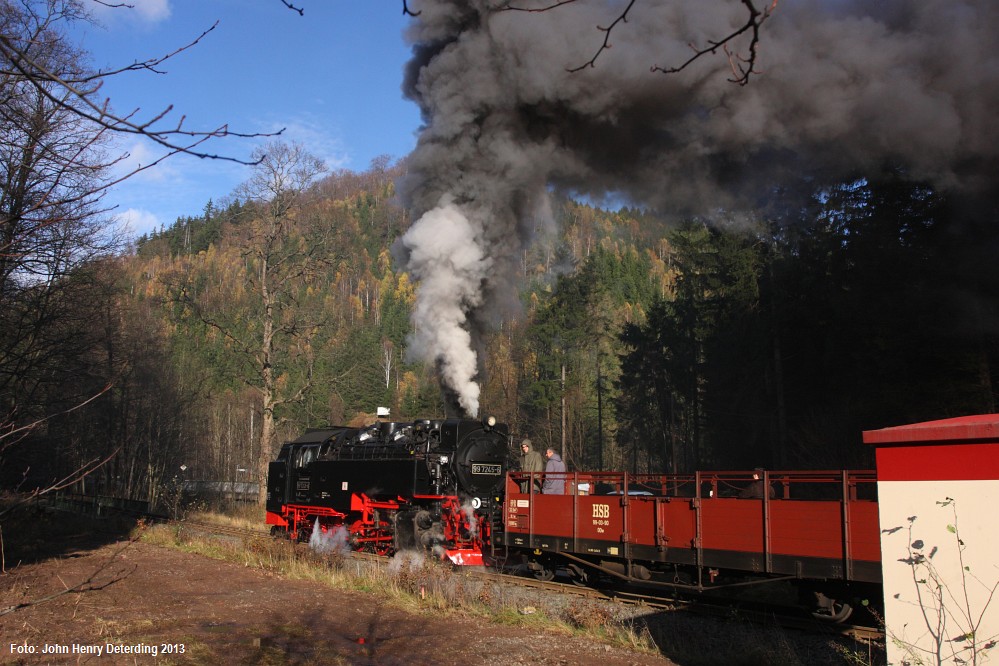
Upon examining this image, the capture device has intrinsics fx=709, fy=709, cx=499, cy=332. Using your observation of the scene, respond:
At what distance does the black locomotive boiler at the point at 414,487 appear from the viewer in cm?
1269

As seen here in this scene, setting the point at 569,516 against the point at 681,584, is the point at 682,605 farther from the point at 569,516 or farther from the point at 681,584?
the point at 569,516

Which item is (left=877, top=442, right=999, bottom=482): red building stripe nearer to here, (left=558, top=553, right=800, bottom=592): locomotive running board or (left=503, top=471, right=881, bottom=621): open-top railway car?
(left=503, top=471, right=881, bottom=621): open-top railway car

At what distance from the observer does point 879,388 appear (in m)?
20.1

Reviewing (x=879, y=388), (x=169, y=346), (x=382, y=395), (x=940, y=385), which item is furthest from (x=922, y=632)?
(x=382, y=395)

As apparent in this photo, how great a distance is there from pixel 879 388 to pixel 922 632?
57.7ft

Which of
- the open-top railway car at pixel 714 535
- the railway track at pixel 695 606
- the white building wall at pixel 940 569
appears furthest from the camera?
the railway track at pixel 695 606

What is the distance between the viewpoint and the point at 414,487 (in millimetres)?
12844

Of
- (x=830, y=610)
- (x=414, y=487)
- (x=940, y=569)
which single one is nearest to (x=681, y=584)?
(x=830, y=610)

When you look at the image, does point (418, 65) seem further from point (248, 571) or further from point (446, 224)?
point (248, 571)

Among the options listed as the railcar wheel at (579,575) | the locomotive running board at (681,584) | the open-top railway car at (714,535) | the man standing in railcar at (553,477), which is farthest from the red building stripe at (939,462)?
the railcar wheel at (579,575)

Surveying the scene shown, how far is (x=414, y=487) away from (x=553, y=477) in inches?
112

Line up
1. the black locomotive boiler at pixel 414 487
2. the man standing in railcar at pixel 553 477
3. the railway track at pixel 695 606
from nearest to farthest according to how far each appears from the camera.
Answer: the railway track at pixel 695 606 < the man standing in railcar at pixel 553 477 < the black locomotive boiler at pixel 414 487

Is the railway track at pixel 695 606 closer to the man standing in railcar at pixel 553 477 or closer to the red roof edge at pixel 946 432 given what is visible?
the man standing in railcar at pixel 553 477

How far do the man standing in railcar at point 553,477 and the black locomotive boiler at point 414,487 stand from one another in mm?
1381
